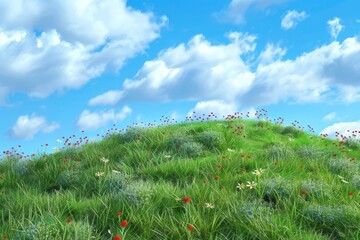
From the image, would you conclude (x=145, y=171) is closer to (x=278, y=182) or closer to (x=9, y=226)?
(x=278, y=182)

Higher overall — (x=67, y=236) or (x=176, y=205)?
(x=176, y=205)

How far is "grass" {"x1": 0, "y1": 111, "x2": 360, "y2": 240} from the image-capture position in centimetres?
686

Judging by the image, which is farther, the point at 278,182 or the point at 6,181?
the point at 6,181

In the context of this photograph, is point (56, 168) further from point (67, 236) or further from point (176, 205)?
point (67, 236)

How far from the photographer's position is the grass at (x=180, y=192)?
22.5ft

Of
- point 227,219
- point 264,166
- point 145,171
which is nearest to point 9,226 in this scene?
point 227,219

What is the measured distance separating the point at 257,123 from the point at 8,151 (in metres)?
8.60

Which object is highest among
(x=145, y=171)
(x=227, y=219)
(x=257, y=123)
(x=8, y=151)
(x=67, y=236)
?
A: (x=257, y=123)

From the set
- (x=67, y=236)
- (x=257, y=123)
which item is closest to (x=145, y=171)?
(x=67, y=236)

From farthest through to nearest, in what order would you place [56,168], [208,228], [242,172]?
[56,168], [242,172], [208,228]

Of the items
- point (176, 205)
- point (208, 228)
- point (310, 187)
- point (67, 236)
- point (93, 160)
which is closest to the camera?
point (67, 236)

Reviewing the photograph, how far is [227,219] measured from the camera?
7.17 m

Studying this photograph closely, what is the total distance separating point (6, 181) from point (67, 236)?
610cm

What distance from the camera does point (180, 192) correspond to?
834 cm
